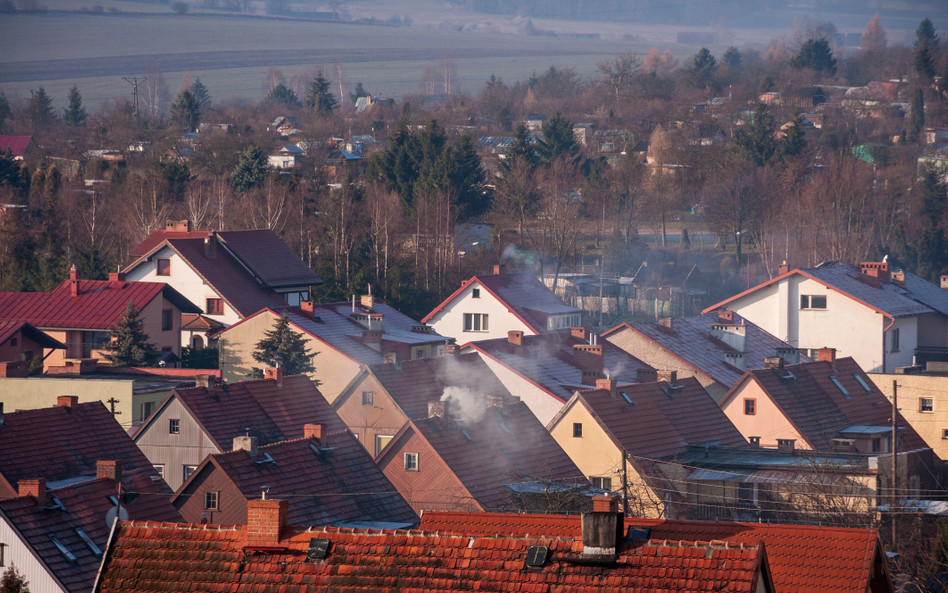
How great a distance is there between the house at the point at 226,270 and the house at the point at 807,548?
41.9 metres

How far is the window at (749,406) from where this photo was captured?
3916cm

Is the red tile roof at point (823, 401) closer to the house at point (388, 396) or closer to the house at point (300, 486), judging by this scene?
the house at point (388, 396)

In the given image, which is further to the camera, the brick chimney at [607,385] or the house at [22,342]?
the house at [22,342]

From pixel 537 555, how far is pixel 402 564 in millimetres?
1289

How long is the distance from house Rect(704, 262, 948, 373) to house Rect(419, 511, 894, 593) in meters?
39.5

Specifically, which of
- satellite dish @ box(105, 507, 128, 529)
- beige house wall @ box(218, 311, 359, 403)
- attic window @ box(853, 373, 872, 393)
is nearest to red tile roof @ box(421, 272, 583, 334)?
beige house wall @ box(218, 311, 359, 403)

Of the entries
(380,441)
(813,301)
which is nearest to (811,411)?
(380,441)

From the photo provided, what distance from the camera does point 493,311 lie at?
184 ft

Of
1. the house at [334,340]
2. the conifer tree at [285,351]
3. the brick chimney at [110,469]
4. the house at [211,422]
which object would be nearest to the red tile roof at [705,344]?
the house at [334,340]

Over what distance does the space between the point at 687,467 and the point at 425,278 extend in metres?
36.5

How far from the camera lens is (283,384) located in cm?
3603

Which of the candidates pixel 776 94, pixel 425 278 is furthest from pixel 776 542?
pixel 776 94

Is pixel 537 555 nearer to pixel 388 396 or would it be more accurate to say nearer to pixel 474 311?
pixel 388 396

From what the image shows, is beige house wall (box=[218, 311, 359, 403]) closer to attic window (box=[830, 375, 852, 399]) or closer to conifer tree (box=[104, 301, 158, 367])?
conifer tree (box=[104, 301, 158, 367])
